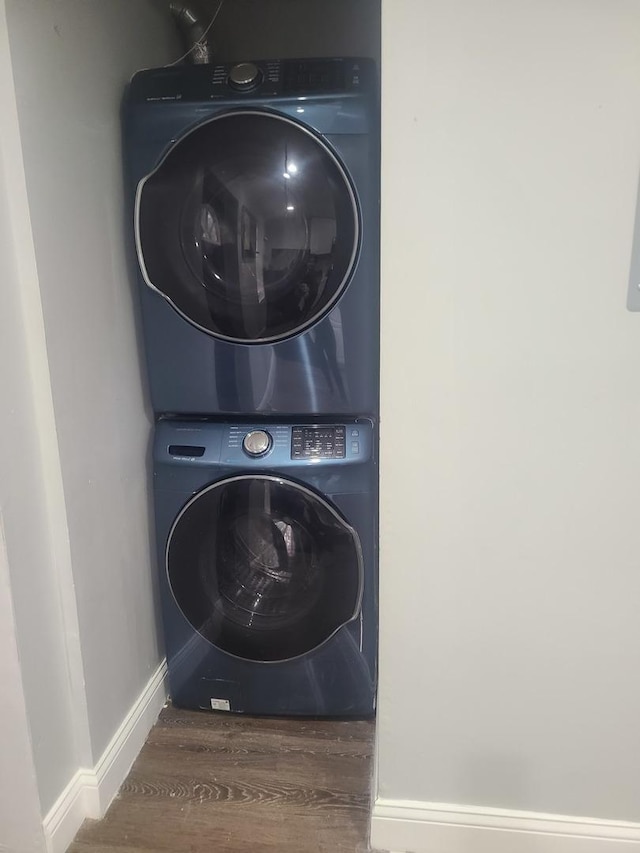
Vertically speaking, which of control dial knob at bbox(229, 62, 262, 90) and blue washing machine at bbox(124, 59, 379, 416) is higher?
control dial knob at bbox(229, 62, 262, 90)

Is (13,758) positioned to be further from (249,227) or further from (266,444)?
(249,227)

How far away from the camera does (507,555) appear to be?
125 cm

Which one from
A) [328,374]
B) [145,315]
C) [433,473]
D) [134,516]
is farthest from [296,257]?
[134,516]

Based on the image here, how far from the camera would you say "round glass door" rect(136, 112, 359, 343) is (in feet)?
4.71

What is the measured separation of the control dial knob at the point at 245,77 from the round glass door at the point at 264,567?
87 cm

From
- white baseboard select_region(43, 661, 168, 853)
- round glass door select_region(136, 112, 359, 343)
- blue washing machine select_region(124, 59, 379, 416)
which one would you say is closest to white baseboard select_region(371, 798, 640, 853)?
white baseboard select_region(43, 661, 168, 853)

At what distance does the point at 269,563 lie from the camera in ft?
5.57

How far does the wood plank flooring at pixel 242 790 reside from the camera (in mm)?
1467

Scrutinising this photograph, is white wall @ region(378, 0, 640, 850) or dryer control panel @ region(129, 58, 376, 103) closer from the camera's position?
white wall @ region(378, 0, 640, 850)

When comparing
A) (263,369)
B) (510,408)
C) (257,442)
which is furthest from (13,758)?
(510,408)

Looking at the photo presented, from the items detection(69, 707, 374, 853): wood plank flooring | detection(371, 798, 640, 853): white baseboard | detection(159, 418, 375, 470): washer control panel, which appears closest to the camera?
detection(371, 798, 640, 853): white baseboard

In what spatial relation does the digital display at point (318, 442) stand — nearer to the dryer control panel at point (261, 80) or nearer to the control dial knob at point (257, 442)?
the control dial knob at point (257, 442)

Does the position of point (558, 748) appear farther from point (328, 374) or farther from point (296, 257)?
point (296, 257)

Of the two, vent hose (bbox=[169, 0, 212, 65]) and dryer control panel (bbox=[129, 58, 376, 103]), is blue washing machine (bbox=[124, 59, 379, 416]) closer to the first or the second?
dryer control panel (bbox=[129, 58, 376, 103])
